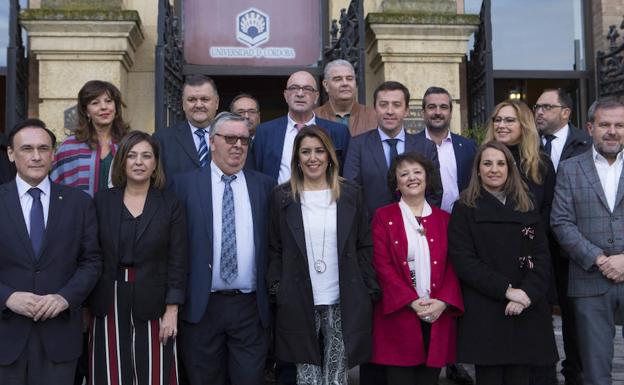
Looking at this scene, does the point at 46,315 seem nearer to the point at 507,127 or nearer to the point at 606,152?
the point at 507,127

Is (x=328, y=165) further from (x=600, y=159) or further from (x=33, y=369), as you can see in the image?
(x=33, y=369)

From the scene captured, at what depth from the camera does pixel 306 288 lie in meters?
4.34

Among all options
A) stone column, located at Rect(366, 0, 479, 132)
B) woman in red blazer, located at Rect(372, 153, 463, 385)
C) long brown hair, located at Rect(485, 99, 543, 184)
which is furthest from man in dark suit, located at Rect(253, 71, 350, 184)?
stone column, located at Rect(366, 0, 479, 132)

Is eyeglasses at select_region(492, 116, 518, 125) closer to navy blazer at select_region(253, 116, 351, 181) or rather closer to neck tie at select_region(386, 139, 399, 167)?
neck tie at select_region(386, 139, 399, 167)

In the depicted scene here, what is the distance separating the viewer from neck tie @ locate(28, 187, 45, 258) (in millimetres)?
4121

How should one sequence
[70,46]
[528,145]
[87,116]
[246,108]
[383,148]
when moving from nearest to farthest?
[87,116]
[528,145]
[383,148]
[246,108]
[70,46]

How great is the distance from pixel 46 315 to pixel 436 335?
7.70 feet

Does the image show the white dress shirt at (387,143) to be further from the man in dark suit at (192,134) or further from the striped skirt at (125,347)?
the striped skirt at (125,347)

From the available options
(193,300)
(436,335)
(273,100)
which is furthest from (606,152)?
(273,100)

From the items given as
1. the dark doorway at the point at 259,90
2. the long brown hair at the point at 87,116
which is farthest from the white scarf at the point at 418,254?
the dark doorway at the point at 259,90

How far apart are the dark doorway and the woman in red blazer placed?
7152mm

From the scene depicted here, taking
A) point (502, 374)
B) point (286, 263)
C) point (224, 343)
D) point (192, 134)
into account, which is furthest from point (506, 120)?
point (224, 343)

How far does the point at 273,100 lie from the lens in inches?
542

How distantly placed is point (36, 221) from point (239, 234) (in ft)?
3.95
